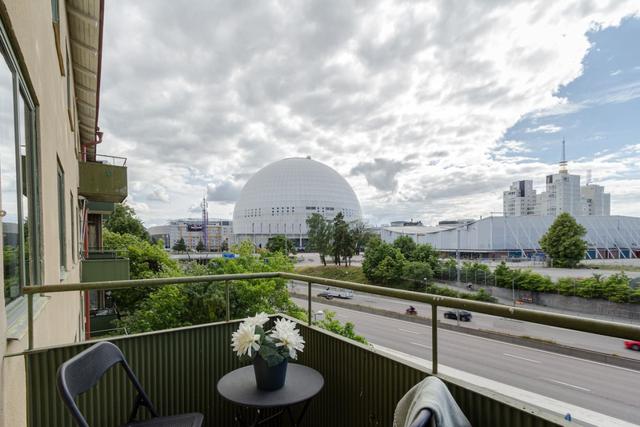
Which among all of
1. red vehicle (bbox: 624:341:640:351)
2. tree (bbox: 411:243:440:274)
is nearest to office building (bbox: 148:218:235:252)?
tree (bbox: 411:243:440:274)

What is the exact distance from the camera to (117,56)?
8477 millimetres

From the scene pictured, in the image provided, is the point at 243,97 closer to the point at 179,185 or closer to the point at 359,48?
the point at 359,48

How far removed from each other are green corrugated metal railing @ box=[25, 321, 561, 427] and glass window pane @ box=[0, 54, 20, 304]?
0.58 meters

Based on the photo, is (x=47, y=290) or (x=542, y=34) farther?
(x=542, y=34)

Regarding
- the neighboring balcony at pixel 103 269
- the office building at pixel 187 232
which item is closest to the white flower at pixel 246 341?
the neighboring balcony at pixel 103 269

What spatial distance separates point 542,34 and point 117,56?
35.3ft

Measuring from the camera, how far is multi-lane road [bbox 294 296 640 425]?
1.88m

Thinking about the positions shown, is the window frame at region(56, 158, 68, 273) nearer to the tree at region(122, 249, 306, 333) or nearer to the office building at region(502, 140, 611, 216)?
the tree at region(122, 249, 306, 333)

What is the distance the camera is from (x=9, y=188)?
201 cm

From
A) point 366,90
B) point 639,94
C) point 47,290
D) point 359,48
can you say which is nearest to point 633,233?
point 639,94

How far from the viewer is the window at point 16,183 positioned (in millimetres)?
1874

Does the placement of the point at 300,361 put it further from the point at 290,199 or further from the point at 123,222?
the point at 290,199

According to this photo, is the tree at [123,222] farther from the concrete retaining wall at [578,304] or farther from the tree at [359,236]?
the concrete retaining wall at [578,304]

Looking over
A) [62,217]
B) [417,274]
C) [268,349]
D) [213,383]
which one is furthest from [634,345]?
[417,274]
